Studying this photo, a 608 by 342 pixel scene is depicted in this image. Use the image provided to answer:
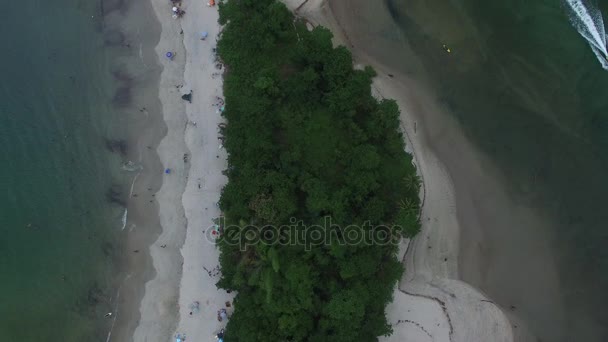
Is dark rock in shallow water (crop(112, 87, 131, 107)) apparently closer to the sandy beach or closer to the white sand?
the sandy beach

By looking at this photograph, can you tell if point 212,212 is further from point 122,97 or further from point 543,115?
point 543,115

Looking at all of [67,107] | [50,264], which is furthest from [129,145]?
[50,264]

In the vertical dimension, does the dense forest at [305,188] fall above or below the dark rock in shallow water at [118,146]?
above

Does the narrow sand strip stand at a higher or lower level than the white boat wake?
lower

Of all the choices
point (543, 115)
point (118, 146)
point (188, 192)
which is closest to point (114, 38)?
point (118, 146)

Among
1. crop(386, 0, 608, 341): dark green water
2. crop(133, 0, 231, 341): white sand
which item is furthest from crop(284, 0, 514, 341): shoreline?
crop(133, 0, 231, 341): white sand

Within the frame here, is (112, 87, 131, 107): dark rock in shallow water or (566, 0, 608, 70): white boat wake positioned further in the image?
(112, 87, 131, 107): dark rock in shallow water

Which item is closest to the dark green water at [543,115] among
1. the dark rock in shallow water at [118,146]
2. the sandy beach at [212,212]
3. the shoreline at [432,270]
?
the shoreline at [432,270]

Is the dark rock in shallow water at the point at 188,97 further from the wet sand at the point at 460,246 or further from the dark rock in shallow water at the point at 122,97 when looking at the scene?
the wet sand at the point at 460,246
